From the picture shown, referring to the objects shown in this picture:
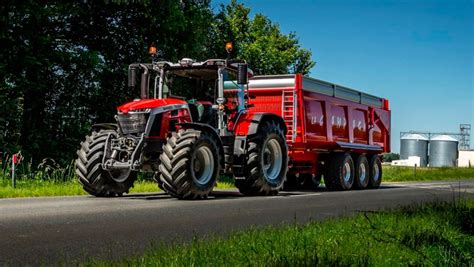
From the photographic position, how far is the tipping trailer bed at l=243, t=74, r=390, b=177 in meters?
17.4

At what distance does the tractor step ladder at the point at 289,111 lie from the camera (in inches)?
682

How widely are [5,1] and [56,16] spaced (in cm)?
196

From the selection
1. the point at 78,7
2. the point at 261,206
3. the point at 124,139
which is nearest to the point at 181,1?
the point at 78,7

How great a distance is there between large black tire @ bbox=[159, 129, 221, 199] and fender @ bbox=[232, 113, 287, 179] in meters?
1.32

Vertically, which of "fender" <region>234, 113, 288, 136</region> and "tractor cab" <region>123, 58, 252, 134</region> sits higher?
"tractor cab" <region>123, 58, 252, 134</region>

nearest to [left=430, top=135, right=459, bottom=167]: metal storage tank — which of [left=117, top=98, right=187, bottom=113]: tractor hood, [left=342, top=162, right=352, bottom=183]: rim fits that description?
[left=342, top=162, right=352, bottom=183]: rim

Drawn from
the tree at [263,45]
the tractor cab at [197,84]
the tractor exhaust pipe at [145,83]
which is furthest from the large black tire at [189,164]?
the tree at [263,45]

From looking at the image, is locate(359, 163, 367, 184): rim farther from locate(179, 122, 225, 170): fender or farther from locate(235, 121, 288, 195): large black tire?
locate(179, 122, 225, 170): fender

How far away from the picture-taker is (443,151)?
8062 cm

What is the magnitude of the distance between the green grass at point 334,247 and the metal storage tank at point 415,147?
7628cm

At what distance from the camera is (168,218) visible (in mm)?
9086

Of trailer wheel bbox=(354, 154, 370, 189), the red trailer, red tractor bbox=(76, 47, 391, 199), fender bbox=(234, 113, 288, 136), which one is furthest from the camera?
trailer wheel bbox=(354, 154, 370, 189)

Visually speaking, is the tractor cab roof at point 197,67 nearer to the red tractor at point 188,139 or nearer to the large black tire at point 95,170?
the red tractor at point 188,139

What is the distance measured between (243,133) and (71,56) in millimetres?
7327
